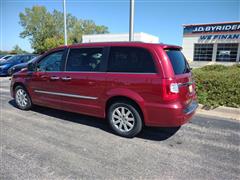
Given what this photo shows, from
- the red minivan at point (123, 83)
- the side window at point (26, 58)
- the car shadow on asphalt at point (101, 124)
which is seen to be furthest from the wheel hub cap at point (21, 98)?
the side window at point (26, 58)

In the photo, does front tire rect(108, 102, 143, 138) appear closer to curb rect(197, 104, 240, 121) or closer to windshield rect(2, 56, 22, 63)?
curb rect(197, 104, 240, 121)

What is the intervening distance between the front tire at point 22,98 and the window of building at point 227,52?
32547mm

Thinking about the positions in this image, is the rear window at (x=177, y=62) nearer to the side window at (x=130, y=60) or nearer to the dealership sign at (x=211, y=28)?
the side window at (x=130, y=60)

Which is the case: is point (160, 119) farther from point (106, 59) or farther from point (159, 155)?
point (106, 59)

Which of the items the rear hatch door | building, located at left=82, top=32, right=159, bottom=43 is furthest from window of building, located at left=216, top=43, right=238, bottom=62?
the rear hatch door

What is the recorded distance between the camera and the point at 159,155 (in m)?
3.45

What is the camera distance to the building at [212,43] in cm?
3111

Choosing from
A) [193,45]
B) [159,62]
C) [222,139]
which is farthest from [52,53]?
[193,45]

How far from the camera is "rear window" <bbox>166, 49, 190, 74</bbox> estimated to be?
385 centimetres

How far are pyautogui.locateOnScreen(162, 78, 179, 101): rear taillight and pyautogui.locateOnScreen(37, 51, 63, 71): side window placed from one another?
265 cm

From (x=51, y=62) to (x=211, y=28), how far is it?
3254 centimetres

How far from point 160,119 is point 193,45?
33392 millimetres

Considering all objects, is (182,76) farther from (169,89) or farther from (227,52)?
(227,52)

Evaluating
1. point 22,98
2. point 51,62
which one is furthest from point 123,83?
point 22,98
